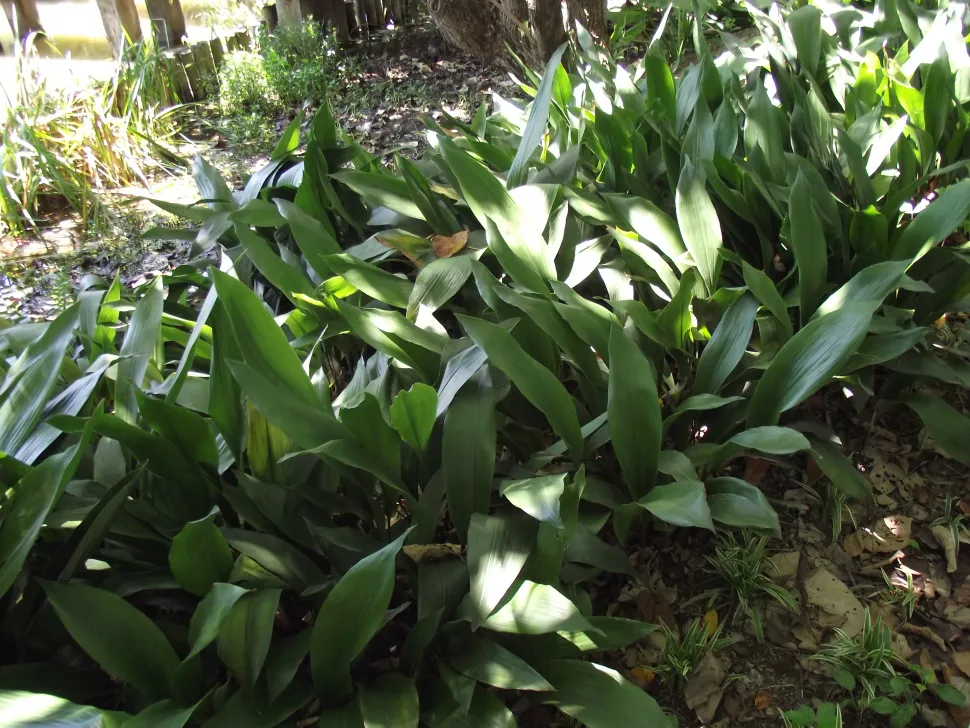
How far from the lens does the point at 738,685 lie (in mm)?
1439

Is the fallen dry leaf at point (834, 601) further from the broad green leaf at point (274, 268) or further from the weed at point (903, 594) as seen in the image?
the broad green leaf at point (274, 268)

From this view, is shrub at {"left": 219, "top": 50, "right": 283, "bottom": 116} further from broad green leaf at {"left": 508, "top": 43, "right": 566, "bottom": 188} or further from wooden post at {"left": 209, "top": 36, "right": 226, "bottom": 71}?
broad green leaf at {"left": 508, "top": 43, "right": 566, "bottom": 188}

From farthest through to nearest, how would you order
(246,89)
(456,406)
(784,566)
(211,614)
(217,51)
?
(217,51) → (246,89) → (784,566) → (456,406) → (211,614)

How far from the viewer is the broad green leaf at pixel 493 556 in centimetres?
112

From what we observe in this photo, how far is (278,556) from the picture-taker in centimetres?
129

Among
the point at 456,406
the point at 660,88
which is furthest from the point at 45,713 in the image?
the point at 660,88

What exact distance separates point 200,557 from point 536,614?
526 mm

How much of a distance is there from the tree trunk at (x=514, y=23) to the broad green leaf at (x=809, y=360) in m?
2.83

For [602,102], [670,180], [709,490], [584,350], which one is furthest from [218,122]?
[709,490]

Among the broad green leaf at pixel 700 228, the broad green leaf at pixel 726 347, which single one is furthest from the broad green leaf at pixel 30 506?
the broad green leaf at pixel 700 228

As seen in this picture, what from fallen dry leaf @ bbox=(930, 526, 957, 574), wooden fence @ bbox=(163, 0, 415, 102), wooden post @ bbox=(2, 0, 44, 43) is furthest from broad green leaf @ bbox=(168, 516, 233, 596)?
wooden post @ bbox=(2, 0, 44, 43)

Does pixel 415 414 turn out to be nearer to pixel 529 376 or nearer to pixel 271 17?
pixel 529 376

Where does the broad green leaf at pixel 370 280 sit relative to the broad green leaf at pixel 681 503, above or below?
above

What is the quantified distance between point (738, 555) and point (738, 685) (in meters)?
0.26
